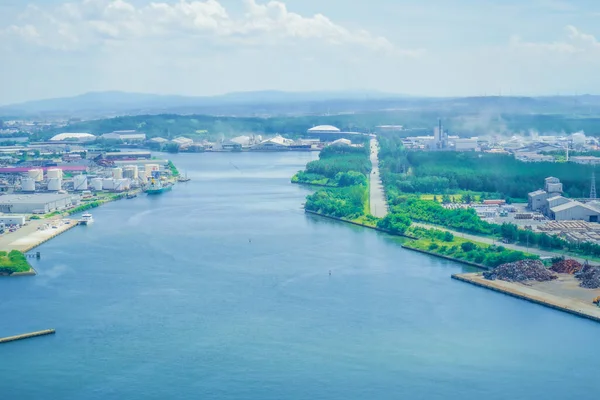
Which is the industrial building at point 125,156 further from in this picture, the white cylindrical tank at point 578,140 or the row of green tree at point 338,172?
the white cylindrical tank at point 578,140

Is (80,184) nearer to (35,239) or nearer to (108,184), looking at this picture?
(108,184)

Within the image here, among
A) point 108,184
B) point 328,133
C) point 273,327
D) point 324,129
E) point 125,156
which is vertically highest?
point 324,129

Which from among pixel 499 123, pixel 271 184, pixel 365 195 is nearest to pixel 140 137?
pixel 499 123

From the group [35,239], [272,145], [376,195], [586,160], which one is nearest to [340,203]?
[376,195]

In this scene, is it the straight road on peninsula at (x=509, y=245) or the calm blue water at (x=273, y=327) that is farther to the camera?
the straight road on peninsula at (x=509, y=245)

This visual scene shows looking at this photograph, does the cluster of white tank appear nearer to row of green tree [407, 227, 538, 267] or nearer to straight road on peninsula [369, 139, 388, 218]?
straight road on peninsula [369, 139, 388, 218]

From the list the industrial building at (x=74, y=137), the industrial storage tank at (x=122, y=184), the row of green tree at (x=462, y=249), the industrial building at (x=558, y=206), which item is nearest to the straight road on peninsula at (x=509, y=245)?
the row of green tree at (x=462, y=249)
